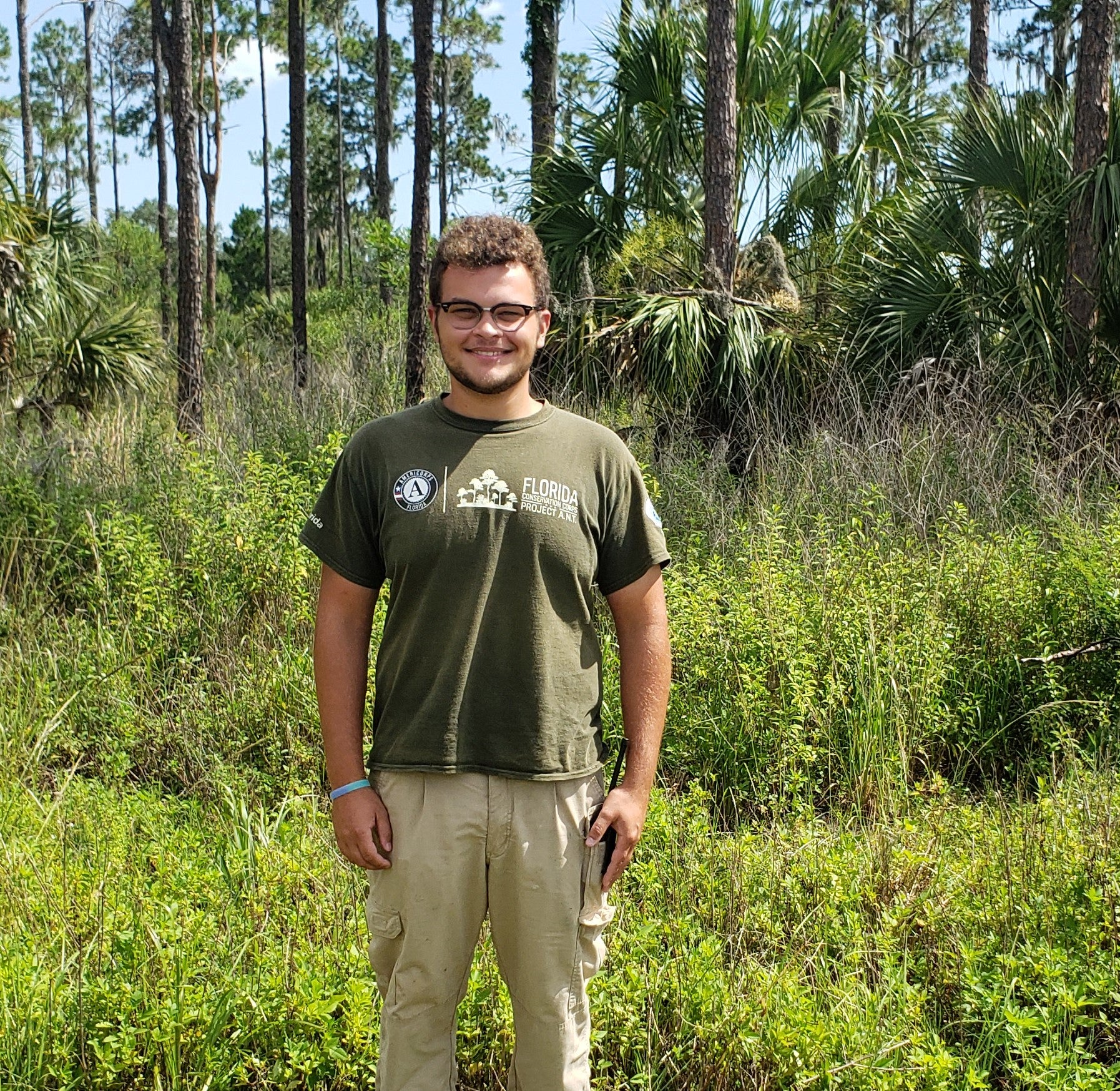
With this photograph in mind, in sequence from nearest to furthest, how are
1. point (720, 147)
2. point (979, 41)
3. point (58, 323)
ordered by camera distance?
point (720, 147)
point (58, 323)
point (979, 41)

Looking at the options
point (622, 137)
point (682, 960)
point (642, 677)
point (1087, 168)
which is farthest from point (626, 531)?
point (622, 137)

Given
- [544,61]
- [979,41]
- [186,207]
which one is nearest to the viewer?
[186,207]

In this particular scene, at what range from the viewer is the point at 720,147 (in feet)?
31.8

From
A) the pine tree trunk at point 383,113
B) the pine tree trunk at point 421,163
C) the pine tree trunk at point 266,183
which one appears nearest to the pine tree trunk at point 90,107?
the pine tree trunk at point 266,183

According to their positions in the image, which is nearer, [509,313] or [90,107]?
[509,313]

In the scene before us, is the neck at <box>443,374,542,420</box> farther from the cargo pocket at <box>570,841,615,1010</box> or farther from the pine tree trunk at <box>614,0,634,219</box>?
the pine tree trunk at <box>614,0,634,219</box>

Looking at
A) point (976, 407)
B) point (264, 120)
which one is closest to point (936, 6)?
point (264, 120)

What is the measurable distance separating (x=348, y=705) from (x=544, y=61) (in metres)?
13.1

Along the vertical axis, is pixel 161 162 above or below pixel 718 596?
above

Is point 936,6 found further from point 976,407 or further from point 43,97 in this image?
point 43,97

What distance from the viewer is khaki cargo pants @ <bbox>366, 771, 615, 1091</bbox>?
226 centimetres

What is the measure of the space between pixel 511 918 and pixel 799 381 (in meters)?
7.34

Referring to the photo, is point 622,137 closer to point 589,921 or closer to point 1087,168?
point 1087,168

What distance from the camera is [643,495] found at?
2.43 metres
